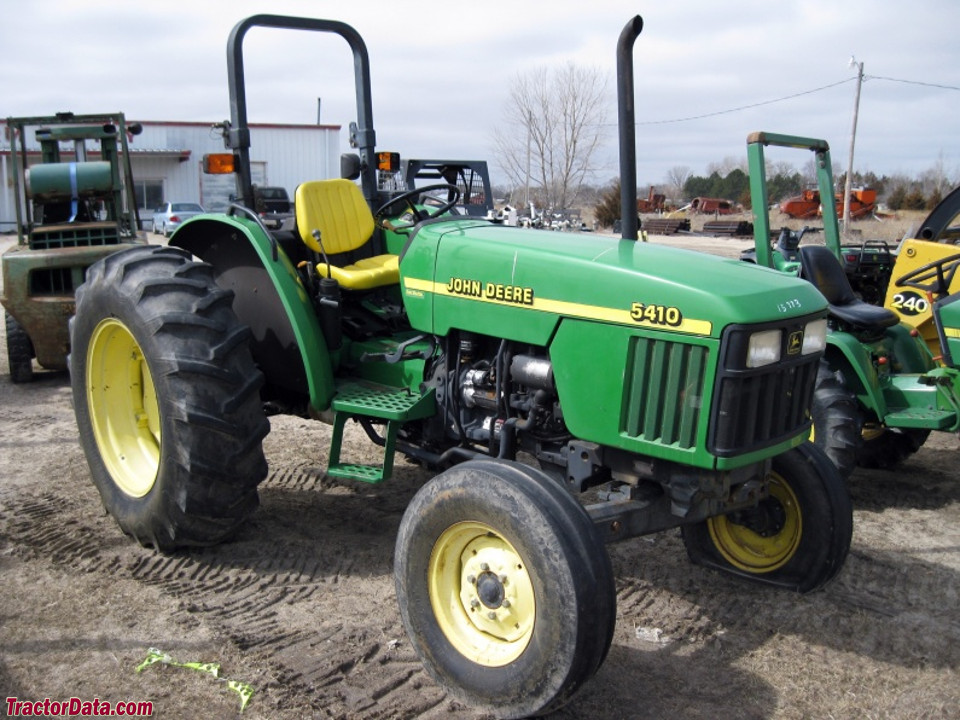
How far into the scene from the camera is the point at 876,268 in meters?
8.75

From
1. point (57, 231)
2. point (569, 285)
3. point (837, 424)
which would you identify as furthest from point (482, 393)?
point (57, 231)

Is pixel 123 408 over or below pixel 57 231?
below

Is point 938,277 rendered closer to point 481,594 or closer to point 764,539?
point 764,539

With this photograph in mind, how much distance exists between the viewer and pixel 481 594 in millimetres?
3074

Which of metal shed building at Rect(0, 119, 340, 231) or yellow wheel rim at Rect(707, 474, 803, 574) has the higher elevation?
metal shed building at Rect(0, 119, 340, 231)

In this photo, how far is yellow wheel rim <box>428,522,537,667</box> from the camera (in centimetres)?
298

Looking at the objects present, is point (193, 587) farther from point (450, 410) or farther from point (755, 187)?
point (755, 187)

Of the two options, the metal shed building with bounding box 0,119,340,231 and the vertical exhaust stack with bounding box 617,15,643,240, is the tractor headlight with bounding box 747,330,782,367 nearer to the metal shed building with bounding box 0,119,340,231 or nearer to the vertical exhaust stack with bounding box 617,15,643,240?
the vertical exhaust stack with bounding box 617,15,643,240

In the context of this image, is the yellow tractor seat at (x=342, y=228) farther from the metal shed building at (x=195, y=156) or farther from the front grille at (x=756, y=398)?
the metal shed building at (x=195, y=156)

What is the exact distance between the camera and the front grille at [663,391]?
3.02m

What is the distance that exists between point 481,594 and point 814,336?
4.92ft

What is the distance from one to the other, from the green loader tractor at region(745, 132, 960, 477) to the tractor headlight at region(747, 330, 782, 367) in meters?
2.21

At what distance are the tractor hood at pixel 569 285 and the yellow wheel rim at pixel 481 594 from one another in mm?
806

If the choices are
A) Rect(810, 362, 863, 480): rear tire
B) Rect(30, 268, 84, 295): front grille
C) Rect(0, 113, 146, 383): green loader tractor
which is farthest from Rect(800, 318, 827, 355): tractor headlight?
Rect(30, 268, 84, 295): front grille
